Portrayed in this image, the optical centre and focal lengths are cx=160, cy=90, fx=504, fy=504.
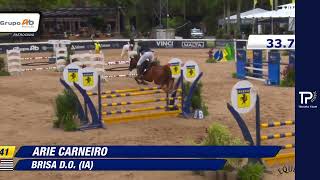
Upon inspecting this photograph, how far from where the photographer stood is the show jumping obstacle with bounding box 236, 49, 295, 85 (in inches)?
775

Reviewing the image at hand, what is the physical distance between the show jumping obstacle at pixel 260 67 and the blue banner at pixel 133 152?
1340 cm

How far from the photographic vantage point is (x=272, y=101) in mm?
15875

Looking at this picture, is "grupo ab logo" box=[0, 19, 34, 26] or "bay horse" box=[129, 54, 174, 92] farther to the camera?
"grupo ab logo" box=[0, 19, 34, 26]

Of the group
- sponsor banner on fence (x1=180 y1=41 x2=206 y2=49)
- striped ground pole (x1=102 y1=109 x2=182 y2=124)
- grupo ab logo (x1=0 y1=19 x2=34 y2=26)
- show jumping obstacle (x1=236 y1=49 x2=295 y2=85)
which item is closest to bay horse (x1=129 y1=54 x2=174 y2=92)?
striped ground pole (x1=102 y1=109 x2=182 y2=124)

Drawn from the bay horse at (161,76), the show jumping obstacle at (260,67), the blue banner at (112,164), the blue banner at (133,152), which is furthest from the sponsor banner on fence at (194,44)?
the blue banner at (112,164)

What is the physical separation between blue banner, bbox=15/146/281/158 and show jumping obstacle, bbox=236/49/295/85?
13397mm

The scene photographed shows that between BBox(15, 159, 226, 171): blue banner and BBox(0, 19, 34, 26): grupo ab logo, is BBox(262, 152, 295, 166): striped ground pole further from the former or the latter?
BBox(0, 19, 34, 26): grupo ab logo

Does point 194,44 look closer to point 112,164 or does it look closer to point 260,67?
point 260,67

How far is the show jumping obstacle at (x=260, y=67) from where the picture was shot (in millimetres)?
19688

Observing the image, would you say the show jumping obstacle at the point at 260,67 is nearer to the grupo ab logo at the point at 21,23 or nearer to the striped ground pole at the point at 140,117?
the striped ground pole at the point at 140,117
